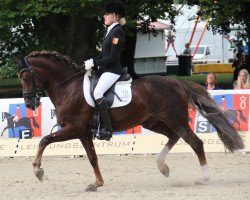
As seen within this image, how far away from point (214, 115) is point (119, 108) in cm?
154

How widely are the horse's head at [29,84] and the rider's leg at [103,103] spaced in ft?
2.75

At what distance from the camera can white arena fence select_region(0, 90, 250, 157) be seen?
14.5 m

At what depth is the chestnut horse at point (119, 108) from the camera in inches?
413

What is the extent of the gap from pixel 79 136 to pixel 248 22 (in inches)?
792

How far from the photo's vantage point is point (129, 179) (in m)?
11.6

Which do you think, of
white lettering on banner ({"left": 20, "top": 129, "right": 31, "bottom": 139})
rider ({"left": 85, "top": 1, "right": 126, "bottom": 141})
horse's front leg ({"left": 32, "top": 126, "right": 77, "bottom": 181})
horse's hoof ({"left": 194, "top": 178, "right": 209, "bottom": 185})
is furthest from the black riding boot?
white lettering on banner ({"left": 20, "top": 129, "right": 31, "bottom": 139})

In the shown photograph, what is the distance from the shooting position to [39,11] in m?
20.8

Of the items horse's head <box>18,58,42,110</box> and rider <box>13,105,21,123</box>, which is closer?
horse's head <box>18,58,42,110</box>

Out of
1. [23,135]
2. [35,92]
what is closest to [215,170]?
[35,92]

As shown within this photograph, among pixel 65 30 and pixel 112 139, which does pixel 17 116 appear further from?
pixel 65 30

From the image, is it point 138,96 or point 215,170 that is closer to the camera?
point 138,96

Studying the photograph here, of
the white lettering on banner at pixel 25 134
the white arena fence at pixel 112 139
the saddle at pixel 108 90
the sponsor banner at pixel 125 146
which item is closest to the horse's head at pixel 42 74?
the saddle at pixel 108 90

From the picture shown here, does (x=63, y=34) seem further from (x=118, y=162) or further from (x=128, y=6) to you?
(x=118, y=162)

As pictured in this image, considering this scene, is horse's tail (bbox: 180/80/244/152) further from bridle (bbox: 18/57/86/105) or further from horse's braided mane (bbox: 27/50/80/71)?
bridle (bbox: 18/57/86/105)
